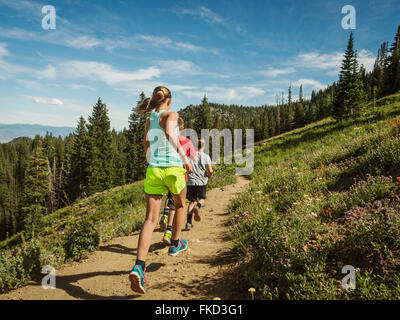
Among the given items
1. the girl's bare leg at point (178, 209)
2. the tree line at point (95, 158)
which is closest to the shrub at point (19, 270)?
the girl's bare leg at point (178, 209)

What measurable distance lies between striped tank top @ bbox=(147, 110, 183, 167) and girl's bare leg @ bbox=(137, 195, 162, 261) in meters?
0.55

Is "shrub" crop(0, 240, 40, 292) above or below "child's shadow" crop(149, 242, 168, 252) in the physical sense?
below

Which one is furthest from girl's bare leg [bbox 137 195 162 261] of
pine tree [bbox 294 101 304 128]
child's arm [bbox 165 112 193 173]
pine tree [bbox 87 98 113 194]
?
pine tree [bbox 294 101 304 128]

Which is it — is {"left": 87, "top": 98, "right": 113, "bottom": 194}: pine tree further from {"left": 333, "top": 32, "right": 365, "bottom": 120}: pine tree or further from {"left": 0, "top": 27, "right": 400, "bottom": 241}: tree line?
{"left": 333, "top": 32, "right": 365, "bottom": 120}: pine tree

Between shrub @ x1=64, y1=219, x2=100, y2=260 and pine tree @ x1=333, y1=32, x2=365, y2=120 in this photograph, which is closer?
shrub @ x1=64, y1=219, x2=100, y2=260

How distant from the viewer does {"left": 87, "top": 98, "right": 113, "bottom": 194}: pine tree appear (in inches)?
1567

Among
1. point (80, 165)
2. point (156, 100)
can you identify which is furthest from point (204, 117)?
point (156, 100)

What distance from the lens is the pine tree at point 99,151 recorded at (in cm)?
3981

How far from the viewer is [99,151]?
4238 cm

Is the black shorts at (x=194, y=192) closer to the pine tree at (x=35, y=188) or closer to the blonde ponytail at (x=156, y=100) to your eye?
the blonde ponytail at (x=156, y=100)

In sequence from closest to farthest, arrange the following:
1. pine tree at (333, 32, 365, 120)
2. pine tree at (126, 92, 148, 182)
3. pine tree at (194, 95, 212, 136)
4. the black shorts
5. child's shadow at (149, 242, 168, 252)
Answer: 1. child's shadow at (149, 242, 168, 252)
2. the black shorts
3. pine tree at (333, 32, 365, 120)
4. pine tree at (126, 92, 148, 182)
5. pine tree at (194, 95, 212, 136)

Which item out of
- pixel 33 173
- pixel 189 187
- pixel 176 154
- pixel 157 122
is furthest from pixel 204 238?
pixel 33 173

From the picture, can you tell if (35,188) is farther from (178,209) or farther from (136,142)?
(178,209)
